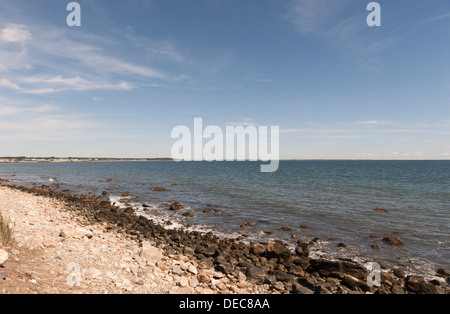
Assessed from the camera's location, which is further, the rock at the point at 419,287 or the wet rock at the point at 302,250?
the wet rock at the point at 302,250

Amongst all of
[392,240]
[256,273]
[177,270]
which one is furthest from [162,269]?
[392,240]

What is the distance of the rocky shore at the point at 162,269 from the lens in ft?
23.1

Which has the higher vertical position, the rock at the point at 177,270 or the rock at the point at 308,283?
the rock at the point at 177,270

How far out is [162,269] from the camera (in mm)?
8938

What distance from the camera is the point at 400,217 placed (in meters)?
21.3

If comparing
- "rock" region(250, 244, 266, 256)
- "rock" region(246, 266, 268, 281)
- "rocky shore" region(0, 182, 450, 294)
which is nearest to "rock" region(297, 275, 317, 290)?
"rocky shore" region(0, 182, 450, 294)

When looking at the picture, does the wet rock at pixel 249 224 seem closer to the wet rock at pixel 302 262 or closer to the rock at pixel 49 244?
the wet rock at pixel 302 262

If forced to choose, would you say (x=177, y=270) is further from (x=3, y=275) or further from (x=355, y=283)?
(x=355, y=283)

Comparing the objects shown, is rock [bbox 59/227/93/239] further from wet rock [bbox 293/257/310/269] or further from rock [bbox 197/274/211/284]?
wet rock [bbox 293/257/310/269]

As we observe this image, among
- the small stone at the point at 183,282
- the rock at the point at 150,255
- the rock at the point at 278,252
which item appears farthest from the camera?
the rock at the point at 278,252

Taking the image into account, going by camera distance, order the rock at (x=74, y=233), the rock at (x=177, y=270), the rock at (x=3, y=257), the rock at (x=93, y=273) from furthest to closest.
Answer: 1. the rock at (x=74, y=233)
2. the rock at (x=177, y=270)
3. the rock at (x=93, y=273)
4. the rock at (x=3, y=257)

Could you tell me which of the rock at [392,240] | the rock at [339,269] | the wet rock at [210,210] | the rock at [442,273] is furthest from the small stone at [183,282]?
the wet rock at [210,210]
